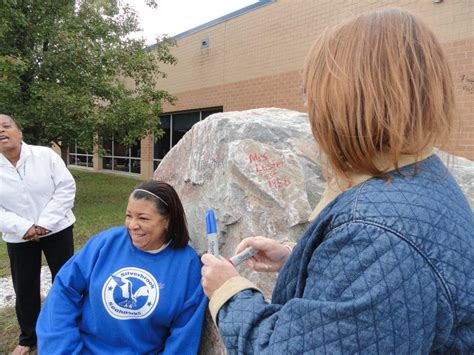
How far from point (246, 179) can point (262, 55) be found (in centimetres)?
763

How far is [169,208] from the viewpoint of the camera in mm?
2195

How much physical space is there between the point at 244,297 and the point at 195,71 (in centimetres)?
1166

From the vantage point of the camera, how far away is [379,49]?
2.76ft

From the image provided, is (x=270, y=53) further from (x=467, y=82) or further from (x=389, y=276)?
(x=389, y=276)

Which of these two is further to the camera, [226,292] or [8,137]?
[8,137]

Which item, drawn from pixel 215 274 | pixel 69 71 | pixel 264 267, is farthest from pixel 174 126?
pixel 215 274

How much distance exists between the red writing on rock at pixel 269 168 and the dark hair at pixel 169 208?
0.56 meters

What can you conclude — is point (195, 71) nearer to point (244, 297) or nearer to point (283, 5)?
point (283, 5)

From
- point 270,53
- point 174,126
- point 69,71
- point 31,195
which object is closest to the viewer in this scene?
point 31,195

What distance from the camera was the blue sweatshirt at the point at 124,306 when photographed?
76.7 inches

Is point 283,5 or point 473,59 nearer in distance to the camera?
point 473,59

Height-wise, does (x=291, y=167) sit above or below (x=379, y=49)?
below

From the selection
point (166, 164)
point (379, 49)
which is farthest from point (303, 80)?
point (166, 164)

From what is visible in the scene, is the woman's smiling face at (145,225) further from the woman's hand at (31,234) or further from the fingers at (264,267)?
the woman's hand at (31,234)
